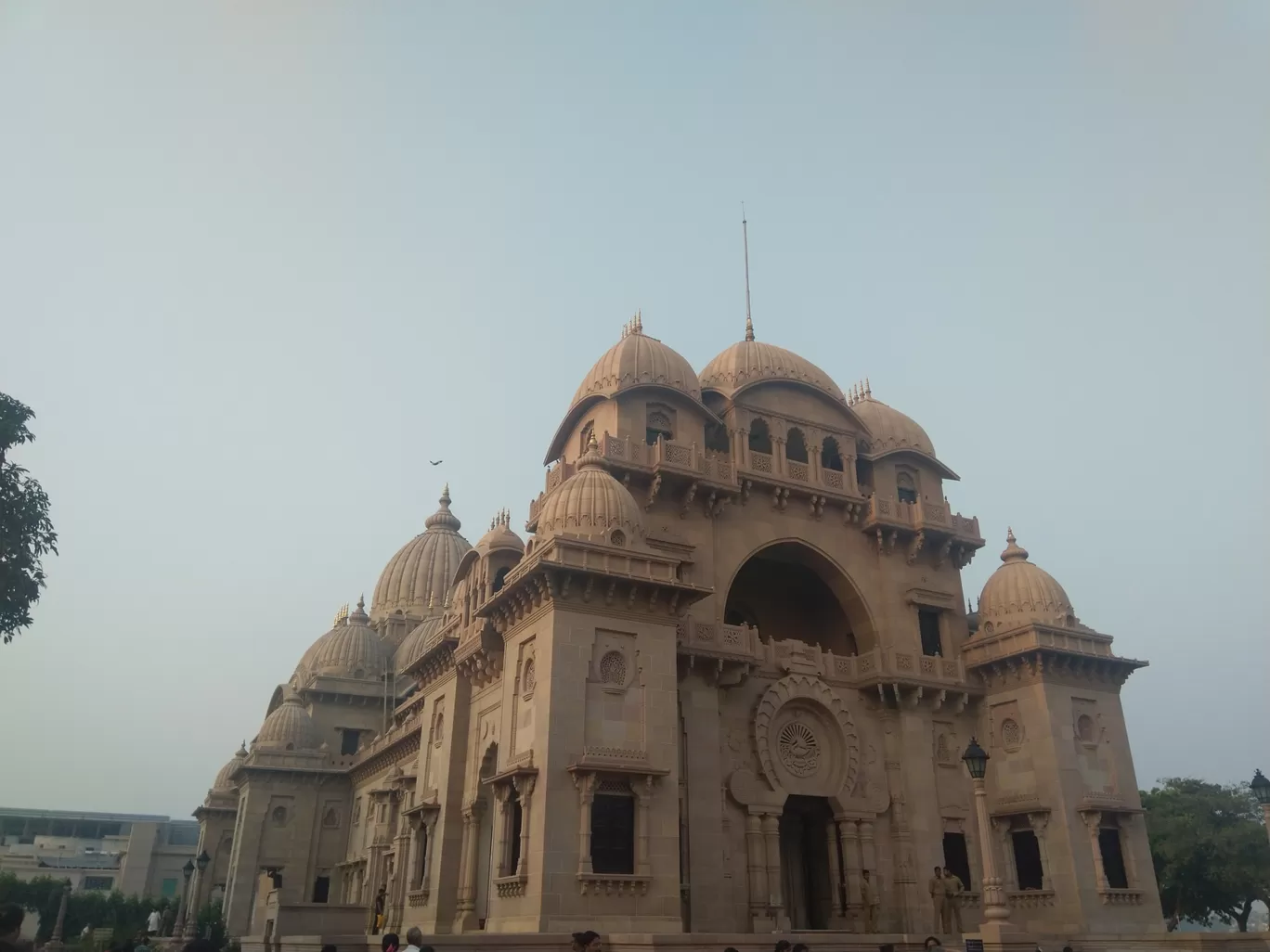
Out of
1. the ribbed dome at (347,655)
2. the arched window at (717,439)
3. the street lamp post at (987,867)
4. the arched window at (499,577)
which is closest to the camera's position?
the street lamp post at (987,867)

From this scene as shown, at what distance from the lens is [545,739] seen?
20797 mm

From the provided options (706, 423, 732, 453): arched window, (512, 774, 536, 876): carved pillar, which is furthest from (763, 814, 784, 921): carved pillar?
(706, 423, 732, 453): arched window

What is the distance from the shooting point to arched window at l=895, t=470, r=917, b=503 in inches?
1287

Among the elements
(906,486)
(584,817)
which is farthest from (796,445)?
(584,817)

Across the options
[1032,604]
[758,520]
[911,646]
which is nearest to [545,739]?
[758,520]

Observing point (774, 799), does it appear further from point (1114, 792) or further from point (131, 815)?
point (131, 815)

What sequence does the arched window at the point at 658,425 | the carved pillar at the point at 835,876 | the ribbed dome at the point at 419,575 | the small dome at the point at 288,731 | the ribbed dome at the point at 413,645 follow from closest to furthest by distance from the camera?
1. the carved pillar at the point at 835,876
2. the arched window at the point at 658,425
3. the small dome at the point at 288,731
4. the ribbed dome at the point at 413,645
5. the ribbed dome at the point at 419,575

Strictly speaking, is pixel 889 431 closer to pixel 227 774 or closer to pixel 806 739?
pixel 806 739

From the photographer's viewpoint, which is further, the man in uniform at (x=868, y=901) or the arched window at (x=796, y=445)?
the arched window at (x=796, y=445)

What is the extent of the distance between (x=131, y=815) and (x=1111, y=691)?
112 meters

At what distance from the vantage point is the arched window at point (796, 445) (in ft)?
103

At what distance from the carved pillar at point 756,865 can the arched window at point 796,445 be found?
37.5 ft

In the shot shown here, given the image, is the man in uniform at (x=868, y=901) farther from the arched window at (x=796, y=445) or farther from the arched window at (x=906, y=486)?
the arched window at (x=796, y=445)

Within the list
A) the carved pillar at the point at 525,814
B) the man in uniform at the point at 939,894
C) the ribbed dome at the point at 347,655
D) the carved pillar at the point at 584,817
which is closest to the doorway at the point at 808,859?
the man in uniform at the point at 939,894
